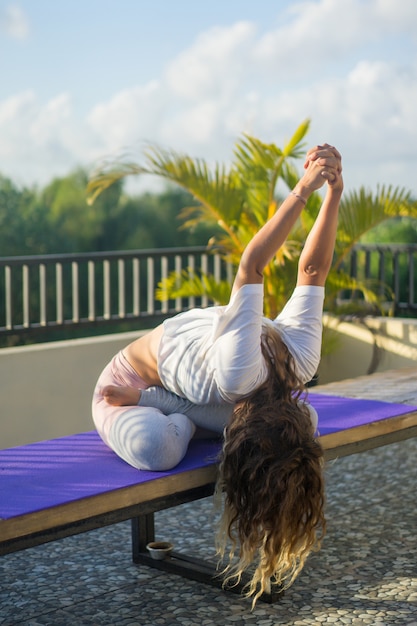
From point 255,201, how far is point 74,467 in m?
3.33

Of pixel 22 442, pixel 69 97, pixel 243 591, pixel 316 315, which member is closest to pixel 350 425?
pixel 316 315

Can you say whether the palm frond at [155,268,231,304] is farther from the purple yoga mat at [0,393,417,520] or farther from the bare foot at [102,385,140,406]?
the bare foot at [102,385,140,406]

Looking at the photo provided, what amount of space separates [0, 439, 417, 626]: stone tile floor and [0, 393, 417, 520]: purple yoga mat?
48cm

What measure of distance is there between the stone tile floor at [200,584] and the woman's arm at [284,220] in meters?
1.00

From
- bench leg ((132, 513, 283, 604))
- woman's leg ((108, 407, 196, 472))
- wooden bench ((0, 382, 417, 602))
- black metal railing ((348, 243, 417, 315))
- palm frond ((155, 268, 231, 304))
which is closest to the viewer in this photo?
wooden bench ((0, 382, 417, 602))

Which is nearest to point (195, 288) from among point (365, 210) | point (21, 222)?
point (365, 210)

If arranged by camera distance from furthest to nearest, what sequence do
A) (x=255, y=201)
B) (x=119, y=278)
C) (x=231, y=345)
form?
1. (x=119, y=278)
2. (x=255, y=201)
3. (x=231, y=345)

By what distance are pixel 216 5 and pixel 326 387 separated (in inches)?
844

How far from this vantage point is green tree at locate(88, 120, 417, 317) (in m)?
5.59

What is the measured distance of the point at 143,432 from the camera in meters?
2.70

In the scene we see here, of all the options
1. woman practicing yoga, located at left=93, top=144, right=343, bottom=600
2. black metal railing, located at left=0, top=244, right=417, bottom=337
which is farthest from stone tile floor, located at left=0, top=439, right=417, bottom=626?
black metal railing, located at left=0, top=244, right=417, bottom=337

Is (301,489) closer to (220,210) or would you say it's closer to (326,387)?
(326,387)

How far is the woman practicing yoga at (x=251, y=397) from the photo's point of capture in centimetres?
256

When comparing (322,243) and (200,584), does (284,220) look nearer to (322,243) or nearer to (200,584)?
(322,243)
